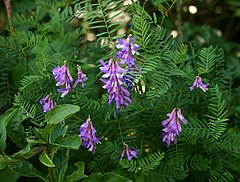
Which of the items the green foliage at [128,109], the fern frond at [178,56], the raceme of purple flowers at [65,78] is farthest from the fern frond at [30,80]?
the fern frond at [178,56]

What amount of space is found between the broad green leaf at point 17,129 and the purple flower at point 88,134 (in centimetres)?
14

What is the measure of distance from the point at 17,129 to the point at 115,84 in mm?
251

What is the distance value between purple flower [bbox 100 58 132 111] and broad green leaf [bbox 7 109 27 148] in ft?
0.70

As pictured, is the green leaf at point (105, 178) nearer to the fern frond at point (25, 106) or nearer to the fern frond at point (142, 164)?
the fern frond at point (142, 164)

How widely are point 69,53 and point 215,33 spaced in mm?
1345

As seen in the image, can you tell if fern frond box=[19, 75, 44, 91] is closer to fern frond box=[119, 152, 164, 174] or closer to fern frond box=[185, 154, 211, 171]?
fern frond box=[119, 152, 164, 174]

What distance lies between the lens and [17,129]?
1193 mm

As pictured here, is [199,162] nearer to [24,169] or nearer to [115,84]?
[115,84]

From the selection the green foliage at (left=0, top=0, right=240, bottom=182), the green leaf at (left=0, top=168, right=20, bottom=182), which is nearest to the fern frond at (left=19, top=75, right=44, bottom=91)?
the green foliage at (left=0, top=0, right=240, bottom=182)

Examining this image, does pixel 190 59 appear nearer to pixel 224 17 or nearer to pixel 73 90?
pixel 73 90

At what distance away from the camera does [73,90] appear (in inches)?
51.6

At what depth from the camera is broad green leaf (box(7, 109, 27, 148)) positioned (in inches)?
46.9

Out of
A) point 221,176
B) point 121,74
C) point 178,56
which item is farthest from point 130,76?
point 221,176

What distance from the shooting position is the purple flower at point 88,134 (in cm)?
123
